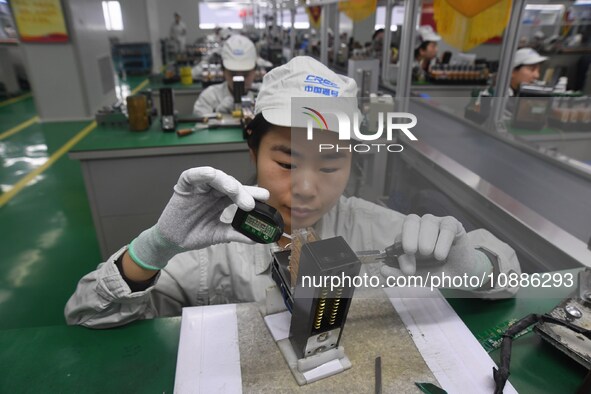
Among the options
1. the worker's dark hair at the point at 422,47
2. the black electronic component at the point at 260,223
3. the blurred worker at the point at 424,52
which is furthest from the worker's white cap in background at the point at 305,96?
the worker's dark hair at the point at 422,47

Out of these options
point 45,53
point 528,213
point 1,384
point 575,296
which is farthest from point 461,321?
point 45,53

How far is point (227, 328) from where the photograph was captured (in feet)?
2.41

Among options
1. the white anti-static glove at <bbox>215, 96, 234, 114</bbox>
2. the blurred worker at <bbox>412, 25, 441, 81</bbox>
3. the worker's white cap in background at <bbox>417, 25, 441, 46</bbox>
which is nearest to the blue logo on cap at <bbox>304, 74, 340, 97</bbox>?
the white anti-static glove at <bbox>215, 96, 234, 114</bbox>

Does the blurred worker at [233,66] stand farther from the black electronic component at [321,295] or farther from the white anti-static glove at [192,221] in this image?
the black electronic component at [321,295]

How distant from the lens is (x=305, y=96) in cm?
70

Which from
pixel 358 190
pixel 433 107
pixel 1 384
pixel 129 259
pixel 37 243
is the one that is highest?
pixel 433 107

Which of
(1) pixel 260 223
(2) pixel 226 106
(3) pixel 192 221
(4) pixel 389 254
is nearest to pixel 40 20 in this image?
(2) pixel 226 106

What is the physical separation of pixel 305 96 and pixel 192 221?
1.02 feet

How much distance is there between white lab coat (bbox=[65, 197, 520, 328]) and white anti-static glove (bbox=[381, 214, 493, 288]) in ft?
0.09

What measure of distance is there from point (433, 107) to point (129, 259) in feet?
2.27

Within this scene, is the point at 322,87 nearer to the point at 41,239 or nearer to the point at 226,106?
the point at 226,106

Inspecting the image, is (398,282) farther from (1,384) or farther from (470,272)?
(1,384)

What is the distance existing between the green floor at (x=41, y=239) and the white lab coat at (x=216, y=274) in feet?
3.95
